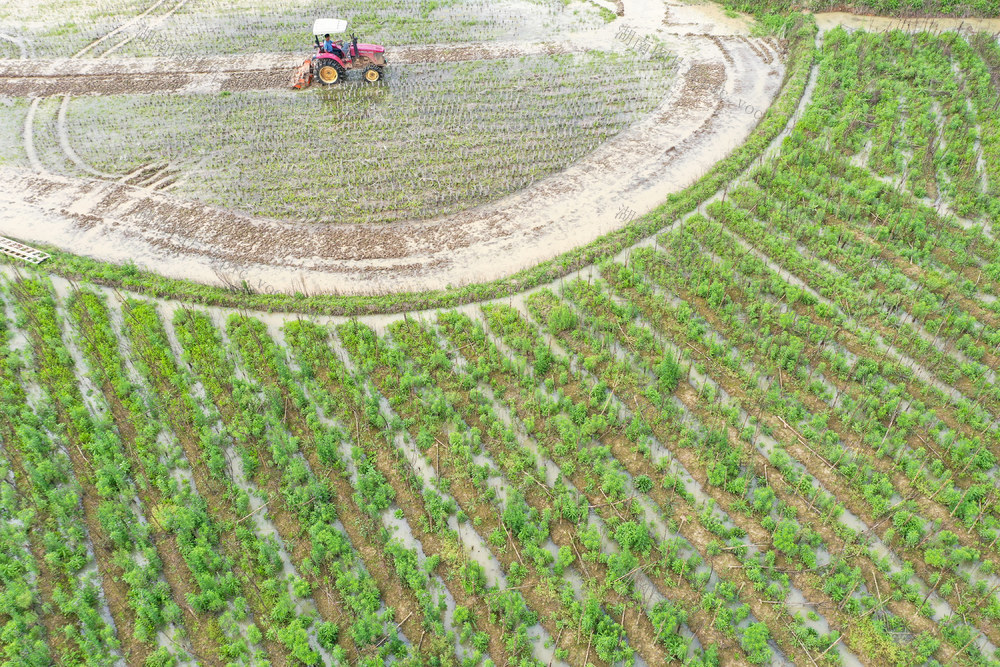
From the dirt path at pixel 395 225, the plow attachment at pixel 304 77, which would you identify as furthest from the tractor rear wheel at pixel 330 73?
the dirt path at pixel 395 225

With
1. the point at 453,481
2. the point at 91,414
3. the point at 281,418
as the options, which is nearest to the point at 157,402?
the point at 91,414

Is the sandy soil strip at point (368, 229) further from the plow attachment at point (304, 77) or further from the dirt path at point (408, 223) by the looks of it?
the plow attachment at point (304, 77)

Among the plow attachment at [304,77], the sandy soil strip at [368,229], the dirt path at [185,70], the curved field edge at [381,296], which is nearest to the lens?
the curved field edge at [381,296]

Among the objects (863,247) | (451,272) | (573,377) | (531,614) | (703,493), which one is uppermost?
(863,247)

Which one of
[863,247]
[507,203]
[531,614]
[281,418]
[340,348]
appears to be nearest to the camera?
[531,614]

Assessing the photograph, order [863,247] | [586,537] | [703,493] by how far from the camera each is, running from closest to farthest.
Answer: [586,537] < [703,493] < [863,247]

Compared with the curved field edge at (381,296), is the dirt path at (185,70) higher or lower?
higher

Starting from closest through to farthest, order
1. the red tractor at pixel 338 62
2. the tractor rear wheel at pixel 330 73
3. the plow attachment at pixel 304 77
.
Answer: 1. the red tractor at pixel 338 62
2. the tractor rear wheel at pixel 330 73
3. the plow attachment at pixel 304 77

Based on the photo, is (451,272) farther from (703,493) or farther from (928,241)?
(928,241)
